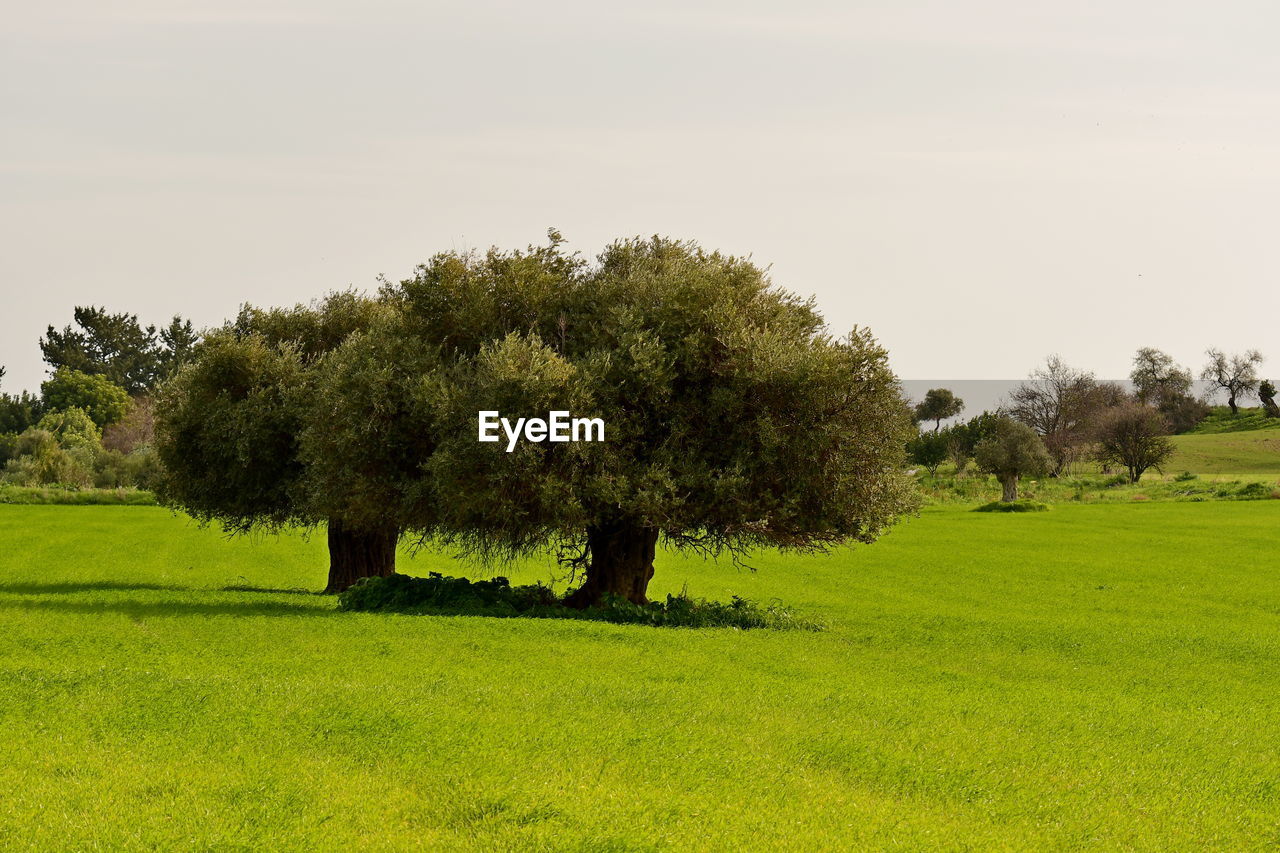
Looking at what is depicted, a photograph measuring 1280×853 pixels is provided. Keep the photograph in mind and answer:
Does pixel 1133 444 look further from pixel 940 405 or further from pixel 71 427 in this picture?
pixel 71 427

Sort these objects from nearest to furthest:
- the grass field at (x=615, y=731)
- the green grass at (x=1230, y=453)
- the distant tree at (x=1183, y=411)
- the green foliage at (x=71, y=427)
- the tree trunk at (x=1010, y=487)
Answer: the grass field at (x=615, y=731)
the tree trunk at (x=1010, y=487)
the green foliage at (x=71, y=427)
the green grass at (x=1230, y=453)
the distant tree at (x=1183, y=411)

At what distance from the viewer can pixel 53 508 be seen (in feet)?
249

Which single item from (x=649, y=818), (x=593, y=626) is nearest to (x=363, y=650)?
(x=593, y=626)

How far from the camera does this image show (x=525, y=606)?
29953mm

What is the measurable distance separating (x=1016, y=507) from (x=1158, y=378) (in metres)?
119

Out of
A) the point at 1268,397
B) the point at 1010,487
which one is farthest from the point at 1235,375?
the point at 1010,487

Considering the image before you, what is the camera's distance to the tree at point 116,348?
150 meters

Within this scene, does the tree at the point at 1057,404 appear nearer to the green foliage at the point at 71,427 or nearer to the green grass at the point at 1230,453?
the green grass at the point at 1230,453

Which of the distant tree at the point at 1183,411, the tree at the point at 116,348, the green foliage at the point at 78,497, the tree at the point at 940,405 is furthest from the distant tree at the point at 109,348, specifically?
the distant tree at the point at 1183,411

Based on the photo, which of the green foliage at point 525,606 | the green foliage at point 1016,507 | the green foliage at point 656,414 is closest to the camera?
the green foliage at point 656,414

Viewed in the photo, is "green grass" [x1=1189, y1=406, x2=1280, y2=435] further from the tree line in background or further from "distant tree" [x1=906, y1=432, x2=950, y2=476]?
"distant tree" [x1=906, y1=432, x2=950, y2=476]

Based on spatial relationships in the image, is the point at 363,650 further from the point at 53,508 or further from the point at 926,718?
the point at 53,508

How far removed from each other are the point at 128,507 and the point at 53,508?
4554 mm

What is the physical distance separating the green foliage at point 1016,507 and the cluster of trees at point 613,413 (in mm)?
51993
